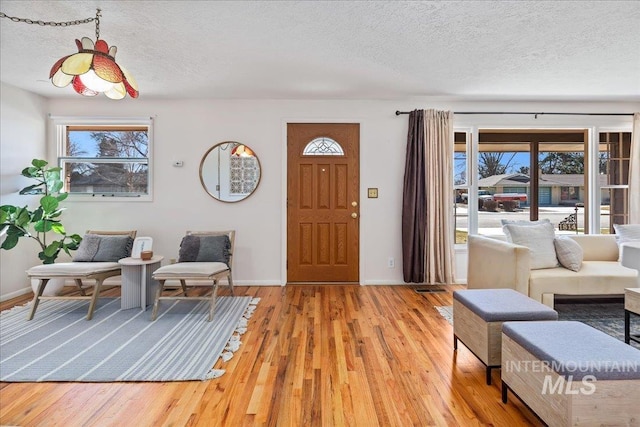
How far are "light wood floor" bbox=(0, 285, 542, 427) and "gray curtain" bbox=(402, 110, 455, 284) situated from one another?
56.5 inches

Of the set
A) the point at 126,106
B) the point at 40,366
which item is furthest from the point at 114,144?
the point at 40,366

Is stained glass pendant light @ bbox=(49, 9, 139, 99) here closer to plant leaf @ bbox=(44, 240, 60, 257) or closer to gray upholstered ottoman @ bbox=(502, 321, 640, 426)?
plant leaf @ bbox=(44, 240, 60, 257)

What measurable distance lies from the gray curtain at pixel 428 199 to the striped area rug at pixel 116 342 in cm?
214

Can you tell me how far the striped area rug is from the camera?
2070mm

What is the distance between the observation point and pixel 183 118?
4.22 metres

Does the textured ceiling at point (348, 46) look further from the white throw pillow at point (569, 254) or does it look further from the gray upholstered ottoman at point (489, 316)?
the gray upholstered ottoman at point (489, 316)

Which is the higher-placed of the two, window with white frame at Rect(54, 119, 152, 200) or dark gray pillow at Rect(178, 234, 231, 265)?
window with white frame at Rect(54, 119, 152, 200)

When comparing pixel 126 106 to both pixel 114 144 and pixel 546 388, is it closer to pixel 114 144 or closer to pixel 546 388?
pixel 114 144

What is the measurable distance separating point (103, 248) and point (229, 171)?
1.65 metres

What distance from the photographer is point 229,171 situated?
4.23 metres

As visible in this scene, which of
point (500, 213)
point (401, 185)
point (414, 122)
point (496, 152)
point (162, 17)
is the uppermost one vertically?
point (162, 17)

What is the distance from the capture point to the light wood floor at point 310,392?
5.36 ft

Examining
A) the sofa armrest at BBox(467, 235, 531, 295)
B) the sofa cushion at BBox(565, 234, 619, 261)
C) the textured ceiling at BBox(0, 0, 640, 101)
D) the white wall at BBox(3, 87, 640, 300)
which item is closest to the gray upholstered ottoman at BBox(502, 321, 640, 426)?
the sofa armrest at BBox(467, 235, 531, 295)

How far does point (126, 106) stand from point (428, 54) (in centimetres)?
369
